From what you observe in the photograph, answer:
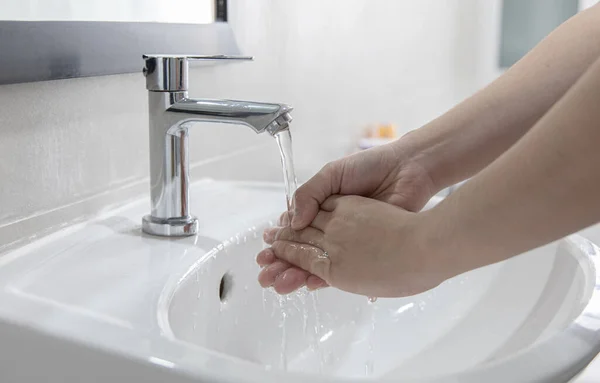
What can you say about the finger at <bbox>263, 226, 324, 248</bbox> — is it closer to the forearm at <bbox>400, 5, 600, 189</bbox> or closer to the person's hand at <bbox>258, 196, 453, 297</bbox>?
the person's hand at <bbox>258, 196, 453, 297</bbox>

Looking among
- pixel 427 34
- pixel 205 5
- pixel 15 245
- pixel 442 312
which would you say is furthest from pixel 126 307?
pixel 427 34

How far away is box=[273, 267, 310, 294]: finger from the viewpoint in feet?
2.27

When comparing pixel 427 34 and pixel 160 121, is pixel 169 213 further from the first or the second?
pixel 427 34

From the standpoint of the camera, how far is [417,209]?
Answer: 779 mm

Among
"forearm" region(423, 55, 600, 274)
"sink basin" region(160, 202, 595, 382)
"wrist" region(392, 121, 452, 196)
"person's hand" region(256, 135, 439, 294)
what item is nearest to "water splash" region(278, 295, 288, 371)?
"sink basin" region(160, 202, 595, 382)

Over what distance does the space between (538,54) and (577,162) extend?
1.00 feet

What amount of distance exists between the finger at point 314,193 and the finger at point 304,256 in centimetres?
2

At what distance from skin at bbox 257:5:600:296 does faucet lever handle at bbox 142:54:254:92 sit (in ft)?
0.54

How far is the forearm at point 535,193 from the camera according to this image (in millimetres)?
456

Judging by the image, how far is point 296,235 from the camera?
0.76m

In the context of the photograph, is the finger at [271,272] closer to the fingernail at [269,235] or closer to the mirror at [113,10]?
the fingernail at [269,235]

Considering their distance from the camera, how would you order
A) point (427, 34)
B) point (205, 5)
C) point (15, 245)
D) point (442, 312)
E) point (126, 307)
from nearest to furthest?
point (126, 307) → point (15, 245) → point (442, 312) → point (205, 5) → point (427, 34)

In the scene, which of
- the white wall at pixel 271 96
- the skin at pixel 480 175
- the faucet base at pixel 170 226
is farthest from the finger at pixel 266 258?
the white wall at pixel 271 96

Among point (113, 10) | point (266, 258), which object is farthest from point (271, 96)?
point (266, 258)
